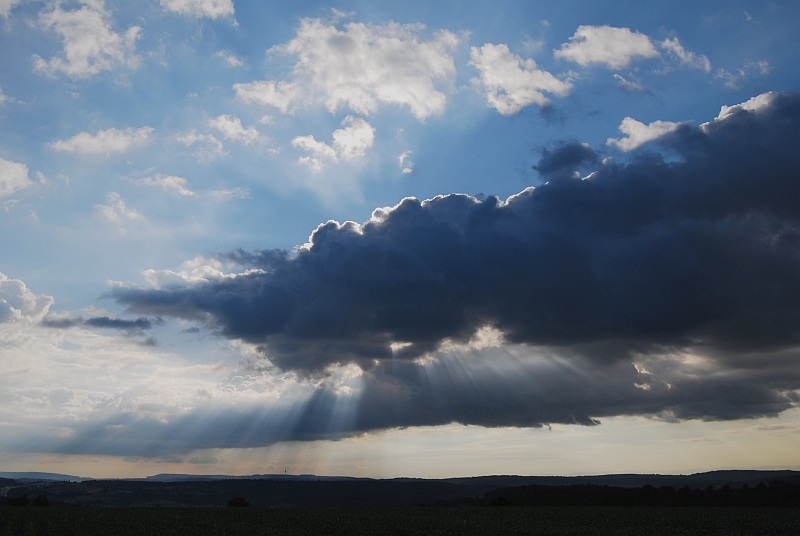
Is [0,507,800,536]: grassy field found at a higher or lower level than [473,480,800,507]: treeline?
higher

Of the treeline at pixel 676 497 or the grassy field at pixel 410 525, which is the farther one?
the treeline at pixel 676 497

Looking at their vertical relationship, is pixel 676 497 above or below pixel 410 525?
below

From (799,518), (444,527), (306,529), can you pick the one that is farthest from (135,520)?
(799,518)

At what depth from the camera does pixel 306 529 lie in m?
62.2

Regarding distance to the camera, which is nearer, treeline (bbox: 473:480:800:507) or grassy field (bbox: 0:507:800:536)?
grassy field (bbox: 0:507:800:536)

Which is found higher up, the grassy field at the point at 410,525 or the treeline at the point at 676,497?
the grassy field at the point at 410,525

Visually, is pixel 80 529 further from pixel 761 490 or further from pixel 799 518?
pixel 761 490

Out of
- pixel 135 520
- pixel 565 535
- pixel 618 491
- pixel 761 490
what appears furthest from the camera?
pixel 618 491

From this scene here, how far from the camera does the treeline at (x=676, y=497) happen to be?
113812 millimetres

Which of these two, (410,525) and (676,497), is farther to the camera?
(676,497)

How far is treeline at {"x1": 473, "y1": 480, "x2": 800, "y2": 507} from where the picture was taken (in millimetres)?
113812

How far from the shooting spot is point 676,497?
5212 inches

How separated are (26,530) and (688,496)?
445ft

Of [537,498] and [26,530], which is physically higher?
[26,530]
